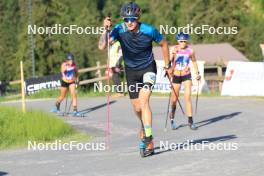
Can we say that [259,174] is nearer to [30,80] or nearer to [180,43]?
[180,43]

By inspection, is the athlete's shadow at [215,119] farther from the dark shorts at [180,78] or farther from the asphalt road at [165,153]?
the dark shorts at [180,78]

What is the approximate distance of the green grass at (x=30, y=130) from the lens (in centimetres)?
1304

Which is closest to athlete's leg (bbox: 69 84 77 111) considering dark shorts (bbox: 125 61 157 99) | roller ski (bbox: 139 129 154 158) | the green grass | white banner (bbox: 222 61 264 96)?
the green grass

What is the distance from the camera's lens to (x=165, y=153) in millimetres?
10586

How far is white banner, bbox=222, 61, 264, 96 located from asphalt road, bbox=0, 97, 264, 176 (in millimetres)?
5805

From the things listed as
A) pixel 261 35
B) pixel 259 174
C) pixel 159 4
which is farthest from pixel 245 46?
pixel 259 174

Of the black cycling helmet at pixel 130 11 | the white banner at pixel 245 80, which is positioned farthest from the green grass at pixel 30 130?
the white banner at pixel 245 80

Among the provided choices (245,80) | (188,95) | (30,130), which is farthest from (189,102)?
(245,80)

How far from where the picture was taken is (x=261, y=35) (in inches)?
2894

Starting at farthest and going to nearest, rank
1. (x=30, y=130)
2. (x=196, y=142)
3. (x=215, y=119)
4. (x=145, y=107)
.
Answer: (x=215, y=119) → (x=30, y=130) → (x=196, y=142) → (x=145, y=107)

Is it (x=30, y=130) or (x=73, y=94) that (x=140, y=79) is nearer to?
(x=30, y=130)

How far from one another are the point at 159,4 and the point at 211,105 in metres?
64.7

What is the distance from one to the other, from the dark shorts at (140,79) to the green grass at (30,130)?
118 inches

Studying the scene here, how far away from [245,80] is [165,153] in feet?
44.3
